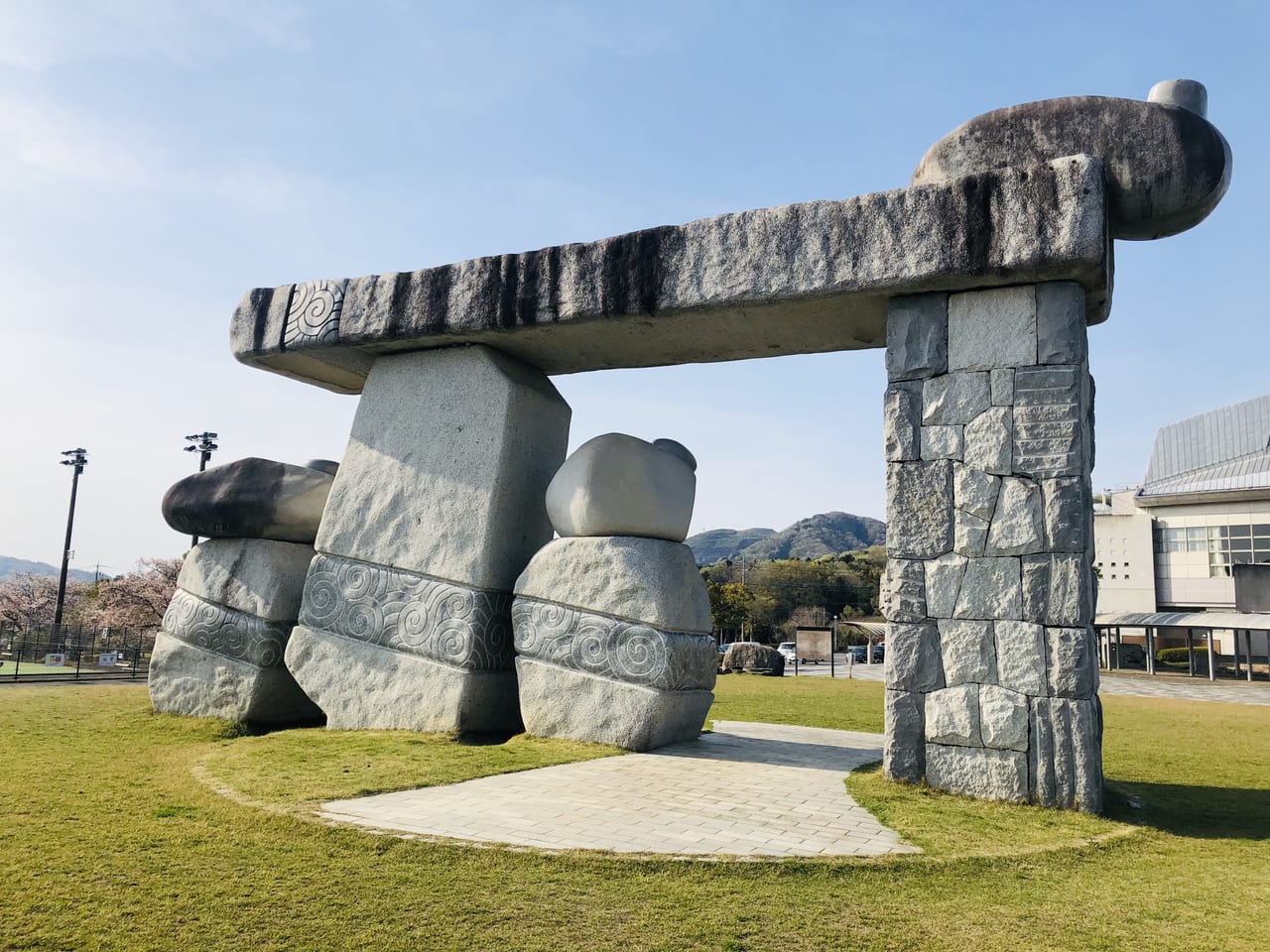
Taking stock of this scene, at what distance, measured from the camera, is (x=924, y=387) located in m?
6.28

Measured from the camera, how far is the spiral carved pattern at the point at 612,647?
7.05m

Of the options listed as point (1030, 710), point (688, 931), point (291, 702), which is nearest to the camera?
point (688, 931)

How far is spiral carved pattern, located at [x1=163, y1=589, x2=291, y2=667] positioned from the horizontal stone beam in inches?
102

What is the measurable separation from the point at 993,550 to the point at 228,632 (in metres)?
7.23

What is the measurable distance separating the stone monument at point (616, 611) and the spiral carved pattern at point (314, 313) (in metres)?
2.82

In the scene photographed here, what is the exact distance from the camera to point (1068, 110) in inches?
243

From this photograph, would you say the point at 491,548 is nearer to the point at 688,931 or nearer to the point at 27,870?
the point at 27,870

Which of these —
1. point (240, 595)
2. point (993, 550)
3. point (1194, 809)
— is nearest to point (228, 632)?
point (240, 595)

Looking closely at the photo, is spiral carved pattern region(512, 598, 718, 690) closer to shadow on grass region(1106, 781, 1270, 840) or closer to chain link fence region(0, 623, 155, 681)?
shadow on grass region(1106, 781, 1270, 840)

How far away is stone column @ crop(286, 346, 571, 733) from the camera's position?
25.8 feet

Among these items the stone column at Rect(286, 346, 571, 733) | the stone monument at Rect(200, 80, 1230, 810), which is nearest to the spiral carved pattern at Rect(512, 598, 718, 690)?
the stone monument at Rect(200, 80, 1230, 810)

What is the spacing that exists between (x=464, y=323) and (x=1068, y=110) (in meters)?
5.03

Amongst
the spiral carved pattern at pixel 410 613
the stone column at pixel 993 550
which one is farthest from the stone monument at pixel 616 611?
the stone column at pixel 993 550

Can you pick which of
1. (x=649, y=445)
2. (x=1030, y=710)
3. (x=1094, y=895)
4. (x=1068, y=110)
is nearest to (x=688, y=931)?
(x=1094, y=895)
